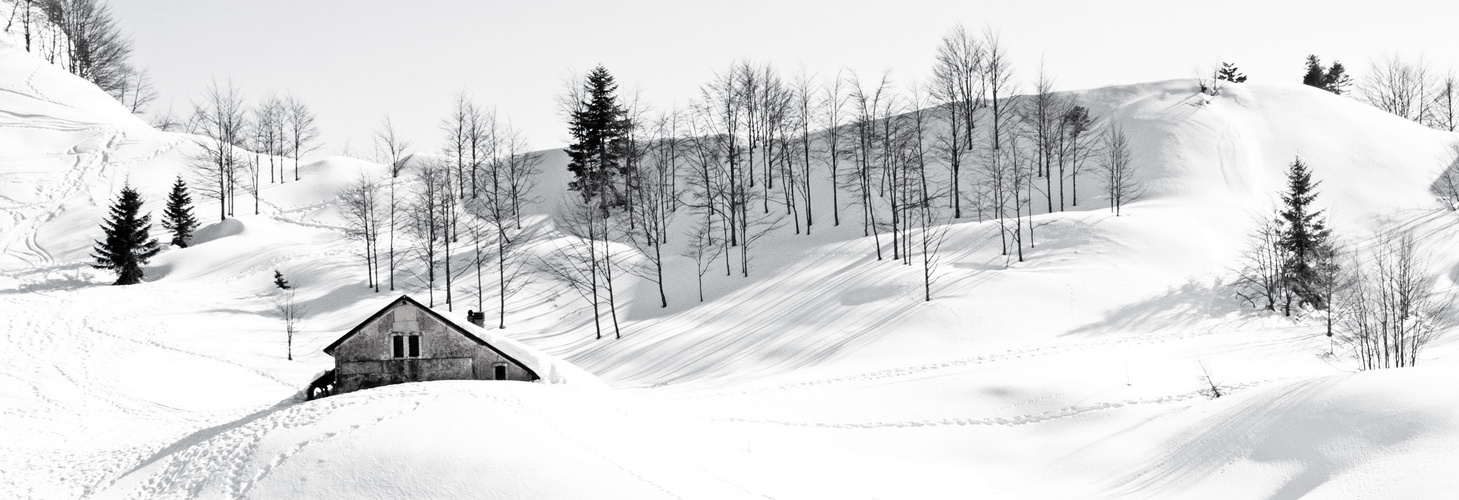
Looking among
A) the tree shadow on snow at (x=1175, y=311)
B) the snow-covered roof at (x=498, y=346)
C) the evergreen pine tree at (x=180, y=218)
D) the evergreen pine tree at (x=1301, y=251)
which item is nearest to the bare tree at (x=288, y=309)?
the evergreen pine tree at (x=180, y=218)

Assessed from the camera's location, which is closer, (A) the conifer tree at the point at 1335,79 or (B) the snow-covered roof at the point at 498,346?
(B) the snow-covered roof at the point at 498,346

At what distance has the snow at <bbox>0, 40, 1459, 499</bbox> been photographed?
21141 mm

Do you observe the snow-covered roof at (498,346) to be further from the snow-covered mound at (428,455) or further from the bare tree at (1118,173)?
the bare tree at (1118,173)

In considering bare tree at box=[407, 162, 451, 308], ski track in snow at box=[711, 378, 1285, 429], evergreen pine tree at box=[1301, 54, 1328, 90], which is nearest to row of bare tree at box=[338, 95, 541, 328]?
bare tree at box=[407, 162, 451, 308]

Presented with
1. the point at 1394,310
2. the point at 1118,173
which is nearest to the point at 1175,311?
the point at 1394,310

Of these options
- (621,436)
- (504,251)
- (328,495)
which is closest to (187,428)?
(328,495)

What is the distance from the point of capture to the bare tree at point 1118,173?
5034 cm

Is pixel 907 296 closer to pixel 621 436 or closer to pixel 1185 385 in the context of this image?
pixel 1185 385

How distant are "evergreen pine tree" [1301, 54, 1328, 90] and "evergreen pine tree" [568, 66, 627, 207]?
184 feet

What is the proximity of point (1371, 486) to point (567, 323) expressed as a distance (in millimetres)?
34481

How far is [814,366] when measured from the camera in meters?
34.4

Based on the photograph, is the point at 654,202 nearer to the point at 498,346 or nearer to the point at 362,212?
the point at 362,212

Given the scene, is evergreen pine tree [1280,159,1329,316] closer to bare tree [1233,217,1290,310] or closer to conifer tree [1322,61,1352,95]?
bare tree [1233,217,1290,310]

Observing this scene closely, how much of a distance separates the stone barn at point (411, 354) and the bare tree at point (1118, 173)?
3418 cm
